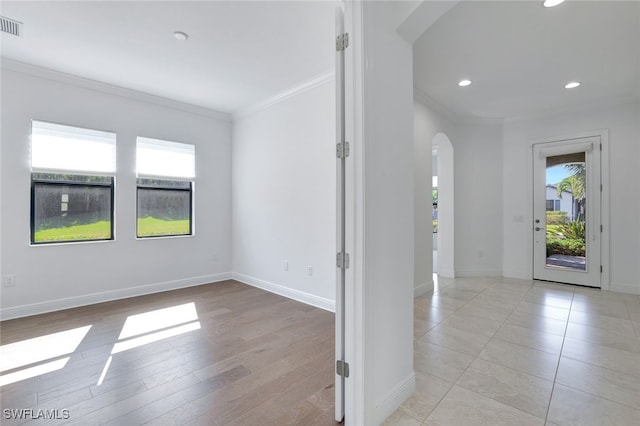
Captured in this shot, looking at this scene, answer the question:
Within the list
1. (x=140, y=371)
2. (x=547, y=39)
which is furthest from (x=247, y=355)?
(x=547, y=39)

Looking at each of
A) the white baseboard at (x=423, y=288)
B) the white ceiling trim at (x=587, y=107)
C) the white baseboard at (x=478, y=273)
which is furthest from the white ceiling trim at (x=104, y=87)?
the white ceiling trim at (x=587, y=107)

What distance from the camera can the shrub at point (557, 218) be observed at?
15.2 ft

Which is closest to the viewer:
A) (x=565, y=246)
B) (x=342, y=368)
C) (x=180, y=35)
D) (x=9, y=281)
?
(x=342, y=368)

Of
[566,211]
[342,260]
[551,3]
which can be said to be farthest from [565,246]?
[342,260]

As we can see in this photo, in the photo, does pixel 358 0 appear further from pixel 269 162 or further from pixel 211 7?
pixel 269 162

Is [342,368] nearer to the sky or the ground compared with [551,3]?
nearer to the ground

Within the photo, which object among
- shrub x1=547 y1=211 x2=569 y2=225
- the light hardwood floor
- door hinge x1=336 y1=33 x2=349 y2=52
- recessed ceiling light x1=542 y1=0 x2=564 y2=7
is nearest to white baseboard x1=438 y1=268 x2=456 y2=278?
shrub x1=547 y1=211 x2=569 y2=225

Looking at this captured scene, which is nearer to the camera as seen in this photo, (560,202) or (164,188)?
(164,188)

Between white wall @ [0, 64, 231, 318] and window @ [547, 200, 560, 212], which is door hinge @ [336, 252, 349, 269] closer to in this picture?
white wall @ [0, 64, 231, 318]

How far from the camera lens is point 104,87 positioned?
3777 mm

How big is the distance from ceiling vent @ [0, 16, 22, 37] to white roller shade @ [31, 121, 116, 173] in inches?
43.1

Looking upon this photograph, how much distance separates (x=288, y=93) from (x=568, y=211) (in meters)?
4.80

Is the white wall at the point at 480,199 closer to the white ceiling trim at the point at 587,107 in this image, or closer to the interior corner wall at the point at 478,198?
the interior corner wall at the point at 478,198

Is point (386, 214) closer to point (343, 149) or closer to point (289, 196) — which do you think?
point (343, 149)
